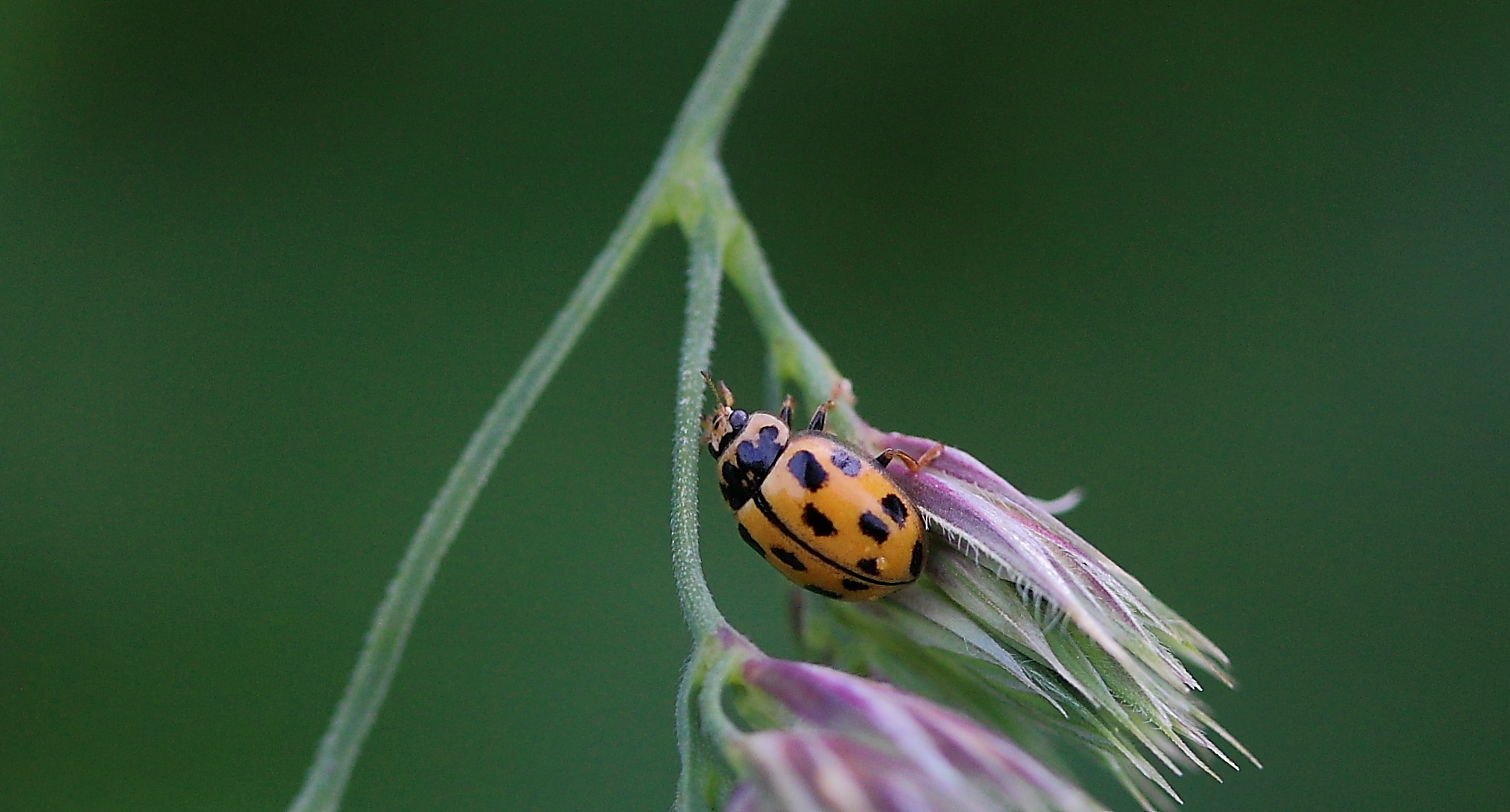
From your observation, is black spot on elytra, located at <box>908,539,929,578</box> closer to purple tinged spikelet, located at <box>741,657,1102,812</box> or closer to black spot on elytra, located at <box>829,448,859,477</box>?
black spot on elytra, located at <box>829,448,859,477</box>

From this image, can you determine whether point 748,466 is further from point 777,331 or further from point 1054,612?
point 1054,612

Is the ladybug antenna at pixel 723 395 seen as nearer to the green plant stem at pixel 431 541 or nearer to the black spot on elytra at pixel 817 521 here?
the green plant stem at pixel 431 541

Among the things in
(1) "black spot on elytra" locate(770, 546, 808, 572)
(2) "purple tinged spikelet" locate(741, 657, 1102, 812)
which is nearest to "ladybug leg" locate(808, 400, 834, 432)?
(1) "black spot on elytra" locate(770, 546, 808, 572)

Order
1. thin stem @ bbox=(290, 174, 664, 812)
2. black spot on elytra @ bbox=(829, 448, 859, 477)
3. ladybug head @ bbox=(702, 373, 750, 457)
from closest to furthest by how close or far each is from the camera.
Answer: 1. black spot on elytra @ bbox=(829, 448, 859, 477)
2. thin stem @ bbox=(290, 174, 664, 812)
3. ladybug head @ bbox=(702, 373, 750, 457)

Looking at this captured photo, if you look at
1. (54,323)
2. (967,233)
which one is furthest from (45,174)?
(967,233)

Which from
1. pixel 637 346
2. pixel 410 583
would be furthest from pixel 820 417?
pixel 637 346

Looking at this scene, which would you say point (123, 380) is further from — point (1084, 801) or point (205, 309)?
point (1084, 801)

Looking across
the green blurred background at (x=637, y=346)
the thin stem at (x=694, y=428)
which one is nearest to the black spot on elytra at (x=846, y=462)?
the thin stem at (x=694, y=428)
